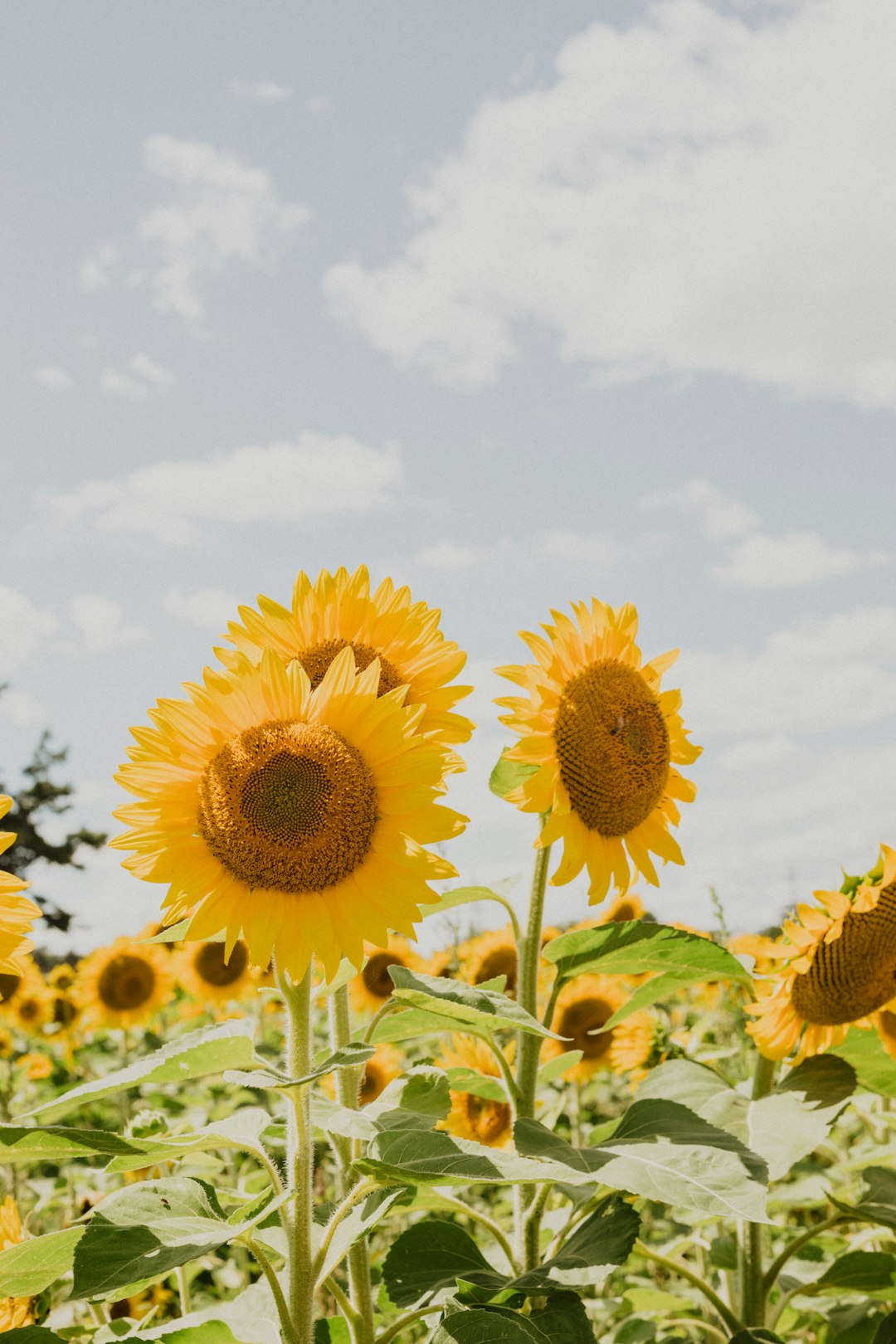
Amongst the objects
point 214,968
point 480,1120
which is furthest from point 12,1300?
point 214,968

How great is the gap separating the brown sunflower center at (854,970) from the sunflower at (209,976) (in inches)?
162

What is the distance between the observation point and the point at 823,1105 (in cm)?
236

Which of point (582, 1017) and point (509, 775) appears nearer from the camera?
point (509, 775)

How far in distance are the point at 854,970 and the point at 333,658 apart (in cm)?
133

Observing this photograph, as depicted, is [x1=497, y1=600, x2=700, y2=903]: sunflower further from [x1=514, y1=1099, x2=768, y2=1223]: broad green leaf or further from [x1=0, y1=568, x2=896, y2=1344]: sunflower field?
[x1=514, y1=1099, x2=768, y2=1223]: broad green leaf

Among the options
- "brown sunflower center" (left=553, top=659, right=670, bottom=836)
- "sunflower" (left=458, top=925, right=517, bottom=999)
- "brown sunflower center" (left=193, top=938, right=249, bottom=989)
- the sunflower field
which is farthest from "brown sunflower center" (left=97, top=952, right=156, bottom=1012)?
"brown sunflower center" (left=553, top=659, right=670, bottom=836)

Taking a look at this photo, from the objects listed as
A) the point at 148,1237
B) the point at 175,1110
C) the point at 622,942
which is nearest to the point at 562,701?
the point at 622,942

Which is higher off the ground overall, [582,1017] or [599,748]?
[599,748]

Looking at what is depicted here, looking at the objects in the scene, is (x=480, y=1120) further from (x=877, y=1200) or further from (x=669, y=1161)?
(x=669, y=1161)

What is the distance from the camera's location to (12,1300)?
226 cm

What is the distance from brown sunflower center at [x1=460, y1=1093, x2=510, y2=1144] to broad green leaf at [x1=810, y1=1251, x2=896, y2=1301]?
3.95 ft

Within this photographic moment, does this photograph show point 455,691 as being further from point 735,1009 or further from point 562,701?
point 735,1009

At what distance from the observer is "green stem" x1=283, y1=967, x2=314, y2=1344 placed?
1757 mm

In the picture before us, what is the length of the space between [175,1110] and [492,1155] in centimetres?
472
